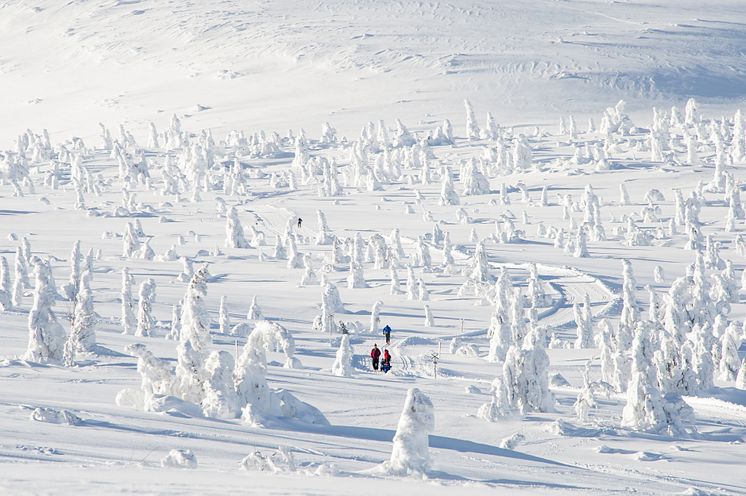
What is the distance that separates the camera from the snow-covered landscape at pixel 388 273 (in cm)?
1411

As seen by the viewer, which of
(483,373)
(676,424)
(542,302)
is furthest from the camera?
(542,302)

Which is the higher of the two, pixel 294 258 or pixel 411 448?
pixel 294 258

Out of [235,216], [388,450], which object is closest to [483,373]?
[388,450]

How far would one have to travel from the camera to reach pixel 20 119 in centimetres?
18088

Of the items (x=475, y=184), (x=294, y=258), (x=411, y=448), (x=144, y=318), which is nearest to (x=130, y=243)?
(x=294, y=258)

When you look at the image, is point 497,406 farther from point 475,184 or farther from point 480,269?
point 475,184

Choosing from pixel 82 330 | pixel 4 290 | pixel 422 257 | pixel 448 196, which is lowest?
pixel 82 330

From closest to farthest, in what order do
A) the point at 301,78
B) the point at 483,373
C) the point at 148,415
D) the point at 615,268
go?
the point at 148,415 < the point at 483,373 < the point at 615,268 < the point at 301,78

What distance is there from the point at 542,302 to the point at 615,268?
1200 centimetres

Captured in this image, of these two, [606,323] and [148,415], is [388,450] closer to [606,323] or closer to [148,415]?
[148,415]

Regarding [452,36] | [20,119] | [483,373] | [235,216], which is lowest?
[483,373]

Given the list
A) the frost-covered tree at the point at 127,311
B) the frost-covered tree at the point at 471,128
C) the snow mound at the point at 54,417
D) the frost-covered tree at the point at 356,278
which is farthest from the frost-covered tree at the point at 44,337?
the frost-covered tree at the point at 471,128

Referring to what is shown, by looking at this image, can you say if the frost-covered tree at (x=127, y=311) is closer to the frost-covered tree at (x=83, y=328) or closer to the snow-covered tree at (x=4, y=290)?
the snow-covered tree at (x=4, y=290)

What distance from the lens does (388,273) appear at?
Result: 5912 cm
